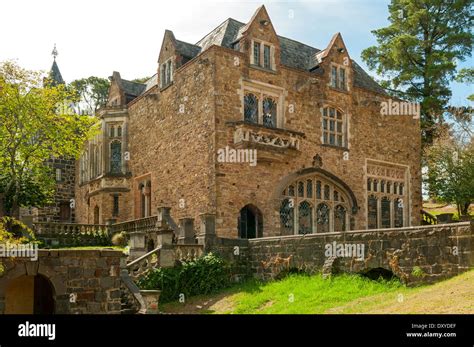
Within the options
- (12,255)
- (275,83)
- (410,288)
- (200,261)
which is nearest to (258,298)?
(200,261)

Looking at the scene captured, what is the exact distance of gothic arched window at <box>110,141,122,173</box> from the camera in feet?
113

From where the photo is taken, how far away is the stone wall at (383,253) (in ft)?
52.1

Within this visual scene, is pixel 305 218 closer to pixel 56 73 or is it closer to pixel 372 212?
pixel 372 212

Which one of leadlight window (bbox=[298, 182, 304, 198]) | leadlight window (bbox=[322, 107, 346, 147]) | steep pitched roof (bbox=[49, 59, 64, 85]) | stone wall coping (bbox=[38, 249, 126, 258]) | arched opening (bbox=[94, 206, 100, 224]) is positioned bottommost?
stone wall coping (bbox=[38, 249, 126, 258])

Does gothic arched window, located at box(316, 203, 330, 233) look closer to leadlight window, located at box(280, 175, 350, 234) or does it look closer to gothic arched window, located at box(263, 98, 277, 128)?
leadlight window, located at box(280, 175, 350, 234)

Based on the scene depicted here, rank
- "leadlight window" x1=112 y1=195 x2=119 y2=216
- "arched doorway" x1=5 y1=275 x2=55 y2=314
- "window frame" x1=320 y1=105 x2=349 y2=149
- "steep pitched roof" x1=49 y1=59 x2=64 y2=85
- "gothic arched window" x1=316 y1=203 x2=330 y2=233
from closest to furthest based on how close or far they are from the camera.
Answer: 1. "arched doorway" x1=5 y1=275 x2=55 y2=314
2. "gothic arched window" x1=316 y1=203 x2=330 y2=233
3. "window frame" x1=320 y1=105 x2=349 y2=149
4. "leadlight window" x1=112 y1=195 x2=119 y2=216
5. "steep pitched roof" x1=49 y1=59 x2=64 y2=85

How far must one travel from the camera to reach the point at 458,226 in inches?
622

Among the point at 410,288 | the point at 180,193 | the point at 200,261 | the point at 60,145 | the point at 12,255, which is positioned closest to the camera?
the point at 12,255

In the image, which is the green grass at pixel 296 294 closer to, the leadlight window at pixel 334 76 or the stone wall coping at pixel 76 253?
the stone wall coping at pixel 76 253

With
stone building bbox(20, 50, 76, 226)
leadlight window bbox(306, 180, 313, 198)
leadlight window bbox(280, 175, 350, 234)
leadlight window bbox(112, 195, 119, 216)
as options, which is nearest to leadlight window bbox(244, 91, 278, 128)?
leadlight window bbox(280, 175, 350, 234)

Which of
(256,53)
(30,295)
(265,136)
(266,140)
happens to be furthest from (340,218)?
(30,295)

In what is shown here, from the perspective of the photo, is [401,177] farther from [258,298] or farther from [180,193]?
[258,298]

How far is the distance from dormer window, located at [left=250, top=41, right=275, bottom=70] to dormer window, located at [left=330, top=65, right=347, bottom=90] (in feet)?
14.0
